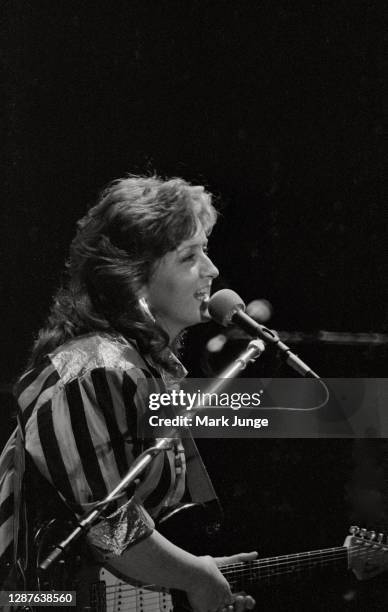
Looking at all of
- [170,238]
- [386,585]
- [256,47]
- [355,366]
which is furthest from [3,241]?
[386,585]

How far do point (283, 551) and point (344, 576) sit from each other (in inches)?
6.2

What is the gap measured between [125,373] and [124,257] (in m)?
0.30

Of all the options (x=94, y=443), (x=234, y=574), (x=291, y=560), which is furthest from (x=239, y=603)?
(x=94, y=443)

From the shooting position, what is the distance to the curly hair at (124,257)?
1.33 metres

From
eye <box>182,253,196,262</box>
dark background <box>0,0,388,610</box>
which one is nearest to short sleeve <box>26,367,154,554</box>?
eye <box>182,253,196,262</box>

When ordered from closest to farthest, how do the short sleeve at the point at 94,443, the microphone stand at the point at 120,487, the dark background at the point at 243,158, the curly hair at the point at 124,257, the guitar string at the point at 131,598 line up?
the microphone stand at the point at 120,487 → the short sleeve at the point at 94,443 → the guitar string at the point at 131,598 → the curly hair at the point at 124,257 → the dark background at the point at 243,158

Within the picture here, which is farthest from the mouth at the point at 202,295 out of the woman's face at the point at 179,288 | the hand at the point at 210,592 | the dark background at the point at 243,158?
the hand at the point at 210,592

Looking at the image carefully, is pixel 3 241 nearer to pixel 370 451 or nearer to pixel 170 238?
pixel 170 238

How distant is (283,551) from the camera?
164 centimetres

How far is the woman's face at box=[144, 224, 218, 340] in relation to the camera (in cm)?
138

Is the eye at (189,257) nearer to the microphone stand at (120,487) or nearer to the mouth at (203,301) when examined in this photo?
the mouth at (203,301)

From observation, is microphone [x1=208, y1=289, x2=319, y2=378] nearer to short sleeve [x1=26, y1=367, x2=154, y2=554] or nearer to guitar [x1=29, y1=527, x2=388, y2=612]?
short sleeve [x1=26, y1=367, x2=154, y2=554]

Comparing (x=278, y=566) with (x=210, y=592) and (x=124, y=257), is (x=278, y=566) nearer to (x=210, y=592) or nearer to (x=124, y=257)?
(x=210, y=592)

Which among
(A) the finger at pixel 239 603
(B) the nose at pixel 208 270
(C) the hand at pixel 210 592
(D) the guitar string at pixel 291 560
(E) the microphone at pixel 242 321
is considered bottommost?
(A) the finger at pixel 239 603
